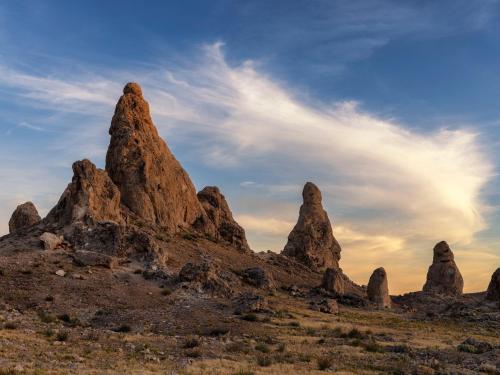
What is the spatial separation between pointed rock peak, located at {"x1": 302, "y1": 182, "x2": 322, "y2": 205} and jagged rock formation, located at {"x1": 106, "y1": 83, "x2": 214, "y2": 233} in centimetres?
2811

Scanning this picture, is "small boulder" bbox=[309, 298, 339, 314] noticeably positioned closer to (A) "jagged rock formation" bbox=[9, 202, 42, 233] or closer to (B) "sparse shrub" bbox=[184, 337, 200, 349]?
(B) "sparse shrub" bbox=[184, 337, 200, 349]

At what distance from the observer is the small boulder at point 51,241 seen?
50.0 m

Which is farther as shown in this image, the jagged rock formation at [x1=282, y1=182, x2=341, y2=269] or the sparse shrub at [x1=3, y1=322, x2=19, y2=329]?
the jagged rock formation at [x1=282, y1=182, x2=341, y2=269]

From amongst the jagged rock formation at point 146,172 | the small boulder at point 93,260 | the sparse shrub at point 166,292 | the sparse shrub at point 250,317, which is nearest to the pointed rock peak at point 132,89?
the jagged rock formation at point 146,172

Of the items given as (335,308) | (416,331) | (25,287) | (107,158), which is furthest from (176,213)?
(416,331)

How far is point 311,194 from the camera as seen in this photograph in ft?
334

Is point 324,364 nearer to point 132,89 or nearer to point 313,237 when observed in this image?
point 132,89

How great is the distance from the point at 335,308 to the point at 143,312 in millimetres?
24770

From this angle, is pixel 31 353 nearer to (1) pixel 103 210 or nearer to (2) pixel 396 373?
(2) pixel 396 373

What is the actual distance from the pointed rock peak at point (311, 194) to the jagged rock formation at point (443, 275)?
23472mm

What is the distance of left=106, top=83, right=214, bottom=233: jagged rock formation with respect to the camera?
228 ft

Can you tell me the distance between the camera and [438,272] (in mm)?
89938

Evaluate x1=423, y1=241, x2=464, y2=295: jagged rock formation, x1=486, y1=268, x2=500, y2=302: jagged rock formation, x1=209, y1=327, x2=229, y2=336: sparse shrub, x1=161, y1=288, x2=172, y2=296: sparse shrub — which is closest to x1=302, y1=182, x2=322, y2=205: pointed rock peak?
x1=423, y1=241, x2=464, y2=295: jagged rock formation

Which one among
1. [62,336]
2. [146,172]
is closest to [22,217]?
[146,172]
